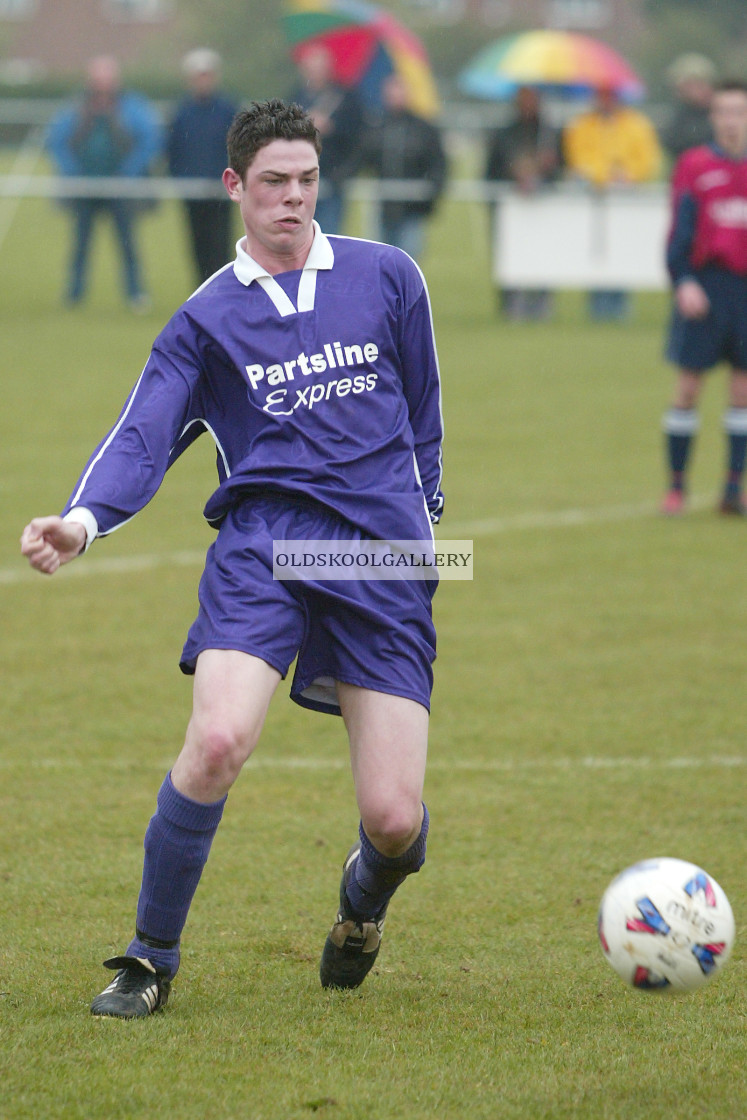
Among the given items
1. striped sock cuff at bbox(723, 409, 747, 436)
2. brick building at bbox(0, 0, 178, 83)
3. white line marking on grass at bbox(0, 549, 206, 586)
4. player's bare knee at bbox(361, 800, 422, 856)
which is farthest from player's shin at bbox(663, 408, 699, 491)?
brick building at bbox(0, 0, 178, 83)

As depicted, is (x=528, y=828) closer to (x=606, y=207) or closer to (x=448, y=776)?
(x=448, y=776)

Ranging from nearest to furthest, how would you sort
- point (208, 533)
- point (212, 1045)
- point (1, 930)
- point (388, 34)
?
point (212, 1045)
point (1, 930)
point (208, 533)
point (388, 34)

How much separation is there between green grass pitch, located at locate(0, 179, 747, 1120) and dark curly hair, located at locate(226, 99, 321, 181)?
1.94 meters

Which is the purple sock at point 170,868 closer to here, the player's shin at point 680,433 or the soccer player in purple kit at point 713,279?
the soccer player in purple kit at point 713,279

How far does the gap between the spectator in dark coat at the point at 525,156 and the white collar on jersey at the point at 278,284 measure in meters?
13.8

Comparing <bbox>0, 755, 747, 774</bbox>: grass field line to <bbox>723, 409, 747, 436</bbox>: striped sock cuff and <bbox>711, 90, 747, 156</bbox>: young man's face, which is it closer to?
<bbox>723, 409, 747, 436</bbox>: striped sock cuff

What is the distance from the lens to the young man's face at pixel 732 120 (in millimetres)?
8464

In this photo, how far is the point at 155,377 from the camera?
3.62m

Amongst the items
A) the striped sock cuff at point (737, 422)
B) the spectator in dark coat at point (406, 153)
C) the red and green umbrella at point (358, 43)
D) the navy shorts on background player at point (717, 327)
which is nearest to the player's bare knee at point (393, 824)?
the navy shorts on background player at point (717, 327)

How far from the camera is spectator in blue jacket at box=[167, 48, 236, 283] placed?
640 inches

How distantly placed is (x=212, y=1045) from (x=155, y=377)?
148cm

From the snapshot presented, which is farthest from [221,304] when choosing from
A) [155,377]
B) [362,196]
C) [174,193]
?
[362,196]

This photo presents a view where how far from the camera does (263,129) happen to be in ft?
11.9

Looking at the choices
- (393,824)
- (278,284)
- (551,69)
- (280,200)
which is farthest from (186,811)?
(551,69)
